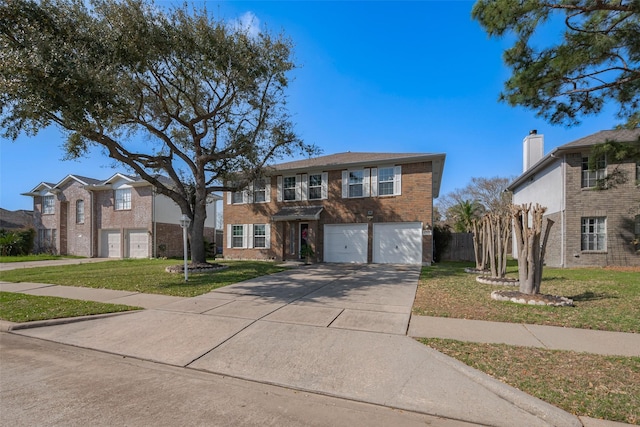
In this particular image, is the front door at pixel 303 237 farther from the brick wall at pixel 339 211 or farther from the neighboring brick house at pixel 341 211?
the brick wall at pixel 339 211

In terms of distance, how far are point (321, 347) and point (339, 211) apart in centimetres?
1268

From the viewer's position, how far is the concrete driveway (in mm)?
3350

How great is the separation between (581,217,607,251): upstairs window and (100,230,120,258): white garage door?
2854 centimetres

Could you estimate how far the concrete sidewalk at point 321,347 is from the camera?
132 inches

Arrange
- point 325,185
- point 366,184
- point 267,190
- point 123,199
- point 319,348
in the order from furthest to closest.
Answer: point 123,199
point 267,190
point 325,185
point 366,184
point 319,348

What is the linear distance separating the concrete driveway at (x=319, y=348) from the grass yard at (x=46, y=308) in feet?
1.66

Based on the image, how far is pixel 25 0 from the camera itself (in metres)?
8.36

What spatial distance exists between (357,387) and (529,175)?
799 inches

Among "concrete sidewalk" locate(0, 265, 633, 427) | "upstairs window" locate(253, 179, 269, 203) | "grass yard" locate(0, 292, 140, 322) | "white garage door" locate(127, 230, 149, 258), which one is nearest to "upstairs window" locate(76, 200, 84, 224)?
"white garage door" locate(127, 230, 149, 258)

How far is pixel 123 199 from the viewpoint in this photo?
23.7 m

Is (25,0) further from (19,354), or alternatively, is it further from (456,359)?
(456,359)

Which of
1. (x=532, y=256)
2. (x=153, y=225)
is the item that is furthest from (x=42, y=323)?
(x=153, y=225)

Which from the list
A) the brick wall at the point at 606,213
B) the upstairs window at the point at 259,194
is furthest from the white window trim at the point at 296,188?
the brick wall at the point at 606,213

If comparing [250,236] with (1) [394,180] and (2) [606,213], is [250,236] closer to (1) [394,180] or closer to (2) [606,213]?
(1) [394,180]
